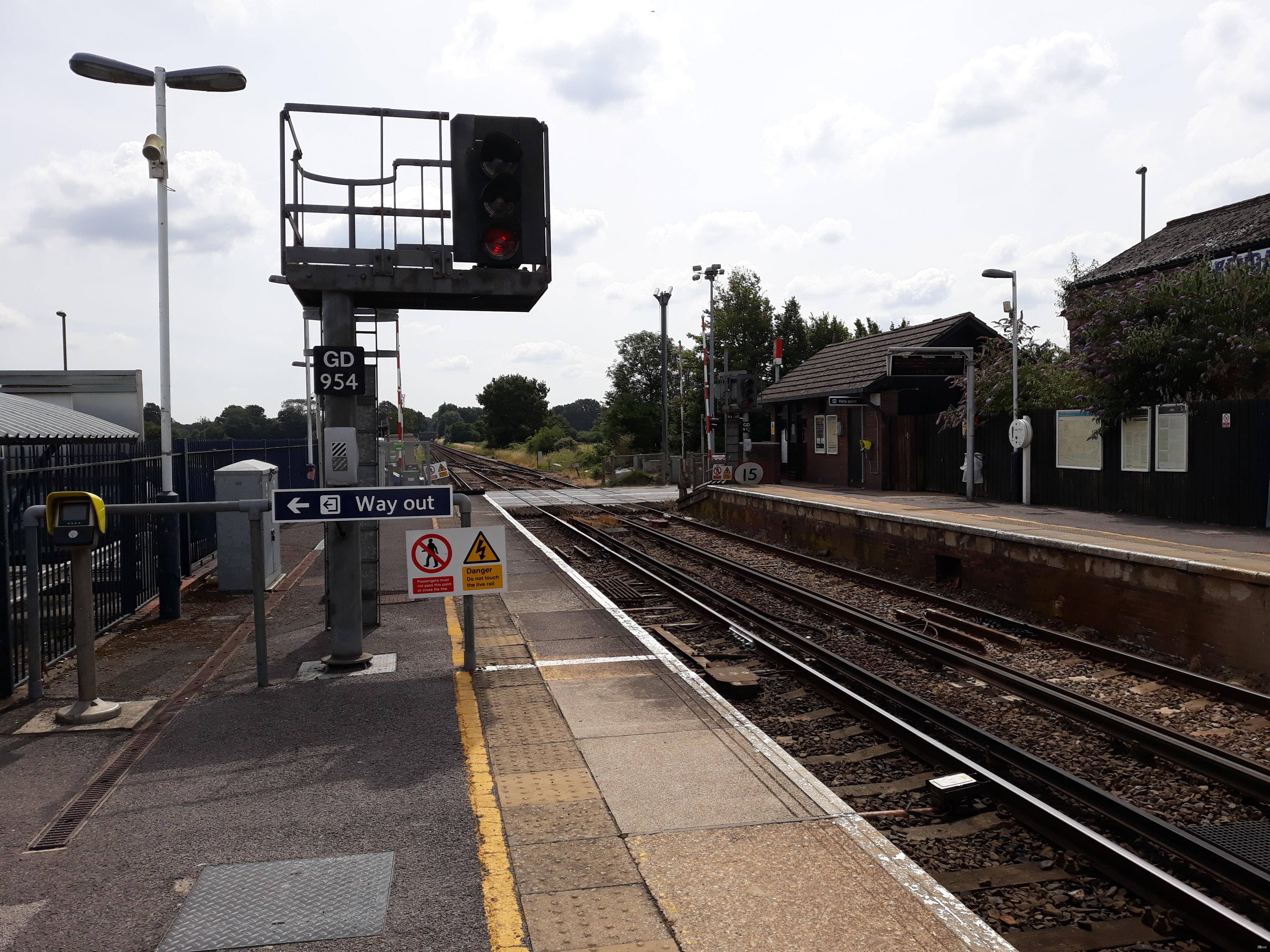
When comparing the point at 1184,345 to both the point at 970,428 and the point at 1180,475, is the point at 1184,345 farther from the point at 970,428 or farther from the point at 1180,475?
the point at 970,428

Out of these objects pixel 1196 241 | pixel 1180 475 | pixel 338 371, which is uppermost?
pixel 1196 241

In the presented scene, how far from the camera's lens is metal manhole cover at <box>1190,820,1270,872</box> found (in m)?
4.67

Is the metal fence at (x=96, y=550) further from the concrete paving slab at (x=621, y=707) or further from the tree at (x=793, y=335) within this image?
the tree at (x=793, y=335)

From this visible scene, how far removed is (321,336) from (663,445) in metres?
30.9

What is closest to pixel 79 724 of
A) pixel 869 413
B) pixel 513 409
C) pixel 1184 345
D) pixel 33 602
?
pixel 33 602

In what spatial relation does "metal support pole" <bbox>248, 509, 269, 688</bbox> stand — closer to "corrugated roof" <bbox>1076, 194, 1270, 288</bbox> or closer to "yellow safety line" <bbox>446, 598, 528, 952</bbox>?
"yellow safety line" <bbox>446, 598, 528, 952</bbox>

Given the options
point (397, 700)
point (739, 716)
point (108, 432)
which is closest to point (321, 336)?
point (397, 700)

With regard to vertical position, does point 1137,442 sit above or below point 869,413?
below

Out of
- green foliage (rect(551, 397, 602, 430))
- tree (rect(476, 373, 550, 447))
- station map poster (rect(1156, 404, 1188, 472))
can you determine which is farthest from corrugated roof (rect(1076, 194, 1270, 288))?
green foliage (rect(551, 397, 602, 430))

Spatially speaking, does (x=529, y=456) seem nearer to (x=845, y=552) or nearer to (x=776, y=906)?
(x=845, y=552)

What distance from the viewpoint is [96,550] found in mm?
8516

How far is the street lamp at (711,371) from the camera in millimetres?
27250

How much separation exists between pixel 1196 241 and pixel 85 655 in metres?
27.8

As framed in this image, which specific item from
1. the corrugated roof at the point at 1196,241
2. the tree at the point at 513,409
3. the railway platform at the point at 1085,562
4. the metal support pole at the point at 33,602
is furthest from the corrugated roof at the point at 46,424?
the tree at the point at 513,409
